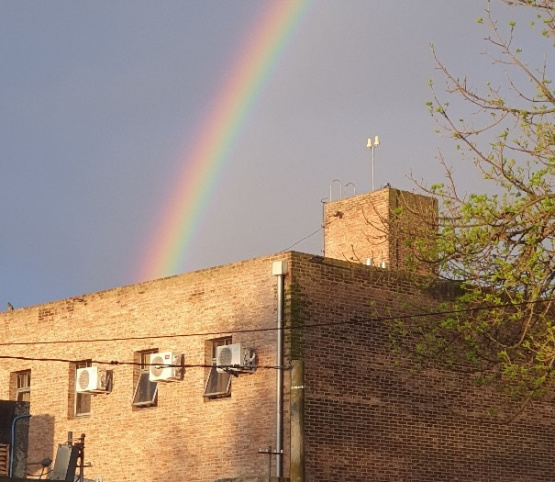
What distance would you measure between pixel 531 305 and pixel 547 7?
15.6 ft

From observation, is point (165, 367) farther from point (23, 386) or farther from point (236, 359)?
point (23, 386)

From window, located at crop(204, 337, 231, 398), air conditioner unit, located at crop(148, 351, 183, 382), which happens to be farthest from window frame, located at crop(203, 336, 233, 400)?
air conditioner unit, located at crop(148, 351, 183, 382)

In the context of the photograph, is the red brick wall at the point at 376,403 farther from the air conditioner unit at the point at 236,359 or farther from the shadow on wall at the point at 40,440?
the shadow on wall at the point at 40,440

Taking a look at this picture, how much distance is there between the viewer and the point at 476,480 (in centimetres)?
2800

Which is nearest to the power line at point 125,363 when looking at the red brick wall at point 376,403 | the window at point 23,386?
the window at point 23,386

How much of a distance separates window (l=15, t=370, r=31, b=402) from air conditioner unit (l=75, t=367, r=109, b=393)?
3.18 meters

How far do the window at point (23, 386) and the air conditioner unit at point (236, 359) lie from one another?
8.16 m

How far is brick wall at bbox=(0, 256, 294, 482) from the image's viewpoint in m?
26.2

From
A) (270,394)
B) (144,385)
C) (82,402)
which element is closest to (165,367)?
(144,385)

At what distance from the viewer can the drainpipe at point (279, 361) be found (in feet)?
82.3

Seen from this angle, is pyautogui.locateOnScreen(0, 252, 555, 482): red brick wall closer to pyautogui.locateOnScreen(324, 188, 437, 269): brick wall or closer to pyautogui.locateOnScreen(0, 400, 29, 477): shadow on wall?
pyautogui.locateOnScreen(0, 400, 29, 477): shadow on wall

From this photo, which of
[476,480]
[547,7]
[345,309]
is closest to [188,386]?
[345,309]

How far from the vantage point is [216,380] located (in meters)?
27.2

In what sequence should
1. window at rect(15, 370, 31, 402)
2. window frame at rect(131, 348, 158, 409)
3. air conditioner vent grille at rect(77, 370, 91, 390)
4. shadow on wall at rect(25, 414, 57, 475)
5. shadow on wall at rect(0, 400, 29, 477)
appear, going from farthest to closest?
window at rect(15, 370, 31, 402)
shadow on wall at rect(25, 414, 57, 475)
shadow on wall at rect(0, 400, 29, 477)
air conditioner vent grille at rect(77, 370, 91, 390)
window frame at rect(131, 348, 158, 409)
